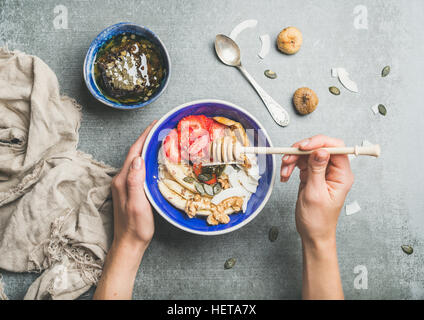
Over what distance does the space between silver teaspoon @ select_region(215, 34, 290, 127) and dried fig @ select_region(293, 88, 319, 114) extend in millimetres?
50

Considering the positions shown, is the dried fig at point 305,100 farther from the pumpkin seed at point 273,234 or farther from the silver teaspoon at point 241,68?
the pumpkin seed at point 273,234

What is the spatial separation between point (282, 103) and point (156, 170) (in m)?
0.50

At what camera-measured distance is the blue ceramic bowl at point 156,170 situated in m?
0.98

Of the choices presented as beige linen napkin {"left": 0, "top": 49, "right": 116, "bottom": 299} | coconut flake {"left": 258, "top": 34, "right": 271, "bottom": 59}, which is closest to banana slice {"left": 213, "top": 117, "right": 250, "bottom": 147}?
coconut flake {"left": 258, "top": 34, "right": 271, "bottom": 59}

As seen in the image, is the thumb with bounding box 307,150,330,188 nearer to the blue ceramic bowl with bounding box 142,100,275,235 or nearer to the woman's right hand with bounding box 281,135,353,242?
the woman's right hand with bounding box 281,135,353,242

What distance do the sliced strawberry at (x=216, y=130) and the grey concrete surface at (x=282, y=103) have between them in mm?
189

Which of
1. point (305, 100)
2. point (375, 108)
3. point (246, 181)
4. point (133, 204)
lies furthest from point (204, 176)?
point (375, 108)

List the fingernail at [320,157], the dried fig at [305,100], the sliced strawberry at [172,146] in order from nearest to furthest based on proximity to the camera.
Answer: the fingernail at [320,157] → the sliced strawberry at [172,146] → the dried fig at [305,100]

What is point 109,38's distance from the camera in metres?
1.10

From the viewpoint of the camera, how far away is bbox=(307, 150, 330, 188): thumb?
0.90m

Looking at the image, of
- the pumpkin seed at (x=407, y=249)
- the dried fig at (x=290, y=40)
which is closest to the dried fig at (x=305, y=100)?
the dried fig at (x=290, y=40)

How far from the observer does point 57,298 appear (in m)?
1.07

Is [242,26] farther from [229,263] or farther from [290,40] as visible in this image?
[229,263]
